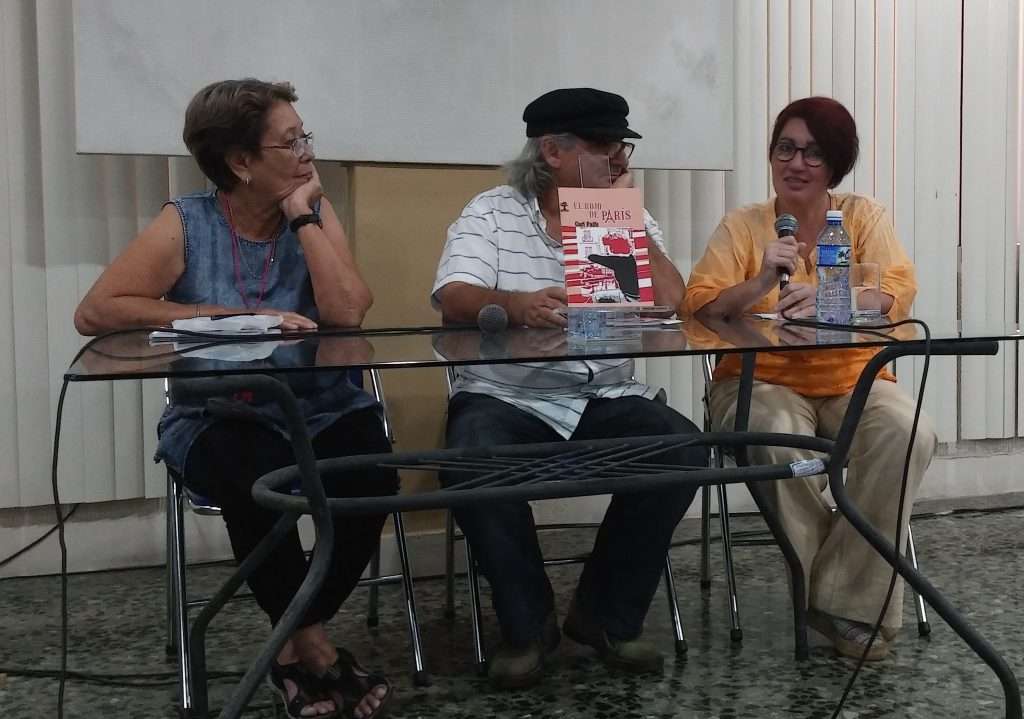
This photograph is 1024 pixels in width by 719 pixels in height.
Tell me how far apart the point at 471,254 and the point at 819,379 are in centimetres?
85

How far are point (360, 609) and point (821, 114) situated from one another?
1.68 meters

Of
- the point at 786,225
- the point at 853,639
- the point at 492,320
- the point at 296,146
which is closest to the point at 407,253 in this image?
the point at 296,146

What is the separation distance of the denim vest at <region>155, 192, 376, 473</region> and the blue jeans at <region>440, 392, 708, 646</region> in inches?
10.4

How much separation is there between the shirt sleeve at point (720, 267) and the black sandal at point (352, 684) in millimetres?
1110

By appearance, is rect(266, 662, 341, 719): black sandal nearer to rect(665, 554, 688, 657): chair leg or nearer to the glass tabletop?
the glass tabletop

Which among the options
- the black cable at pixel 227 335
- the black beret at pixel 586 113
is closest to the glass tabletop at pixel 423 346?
the black cable at pixel 227 335

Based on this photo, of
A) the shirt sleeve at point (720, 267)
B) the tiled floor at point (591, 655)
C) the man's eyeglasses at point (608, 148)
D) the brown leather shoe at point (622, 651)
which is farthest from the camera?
the shirt sleeve at point (720, 267)

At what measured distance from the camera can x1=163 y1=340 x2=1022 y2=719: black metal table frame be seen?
157 centimetres

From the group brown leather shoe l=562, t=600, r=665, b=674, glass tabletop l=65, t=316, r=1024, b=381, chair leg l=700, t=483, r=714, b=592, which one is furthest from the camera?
chair leg l=700, t=483, r=714, b=592

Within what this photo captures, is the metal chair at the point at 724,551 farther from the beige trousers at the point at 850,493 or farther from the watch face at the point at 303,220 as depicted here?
the watch face at the point at 303,220

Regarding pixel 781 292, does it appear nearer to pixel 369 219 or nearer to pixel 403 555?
pixel 403 555

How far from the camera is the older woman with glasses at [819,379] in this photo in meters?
2.42

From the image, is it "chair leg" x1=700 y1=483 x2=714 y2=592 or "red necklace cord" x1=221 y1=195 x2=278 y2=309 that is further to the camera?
"chair leg" x1=700 y1=483 x2=714 y2=592

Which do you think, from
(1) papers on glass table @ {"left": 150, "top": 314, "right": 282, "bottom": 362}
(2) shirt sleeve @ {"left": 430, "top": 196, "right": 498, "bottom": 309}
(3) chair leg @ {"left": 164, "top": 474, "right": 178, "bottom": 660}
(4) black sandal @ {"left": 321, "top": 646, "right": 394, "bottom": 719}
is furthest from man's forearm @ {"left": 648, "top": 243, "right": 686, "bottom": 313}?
(3) chair leg @ {"left": 164, "top": 474, "right": 178, "bottom": 660}
